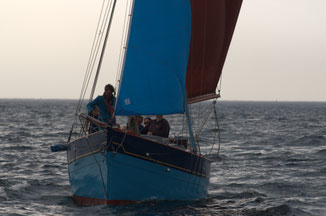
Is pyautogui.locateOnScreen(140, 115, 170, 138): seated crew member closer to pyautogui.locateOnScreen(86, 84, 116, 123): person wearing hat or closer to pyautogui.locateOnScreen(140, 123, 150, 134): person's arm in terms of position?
pyautogui.locateOnScreen(140, 123, 150, 134): person's arm

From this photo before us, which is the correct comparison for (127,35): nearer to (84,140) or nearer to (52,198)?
(84,140)

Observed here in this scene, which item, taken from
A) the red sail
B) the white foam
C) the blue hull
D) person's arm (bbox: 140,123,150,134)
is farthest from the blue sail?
the white foam

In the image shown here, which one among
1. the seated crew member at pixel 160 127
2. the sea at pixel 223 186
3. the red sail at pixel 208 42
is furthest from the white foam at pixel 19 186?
the red sail at pixel 208 42

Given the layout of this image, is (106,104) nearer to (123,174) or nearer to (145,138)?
(145,138)

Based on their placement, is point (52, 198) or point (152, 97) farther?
point (52, 198)

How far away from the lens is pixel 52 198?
17016 millimetres

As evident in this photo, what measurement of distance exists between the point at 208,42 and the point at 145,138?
595cm

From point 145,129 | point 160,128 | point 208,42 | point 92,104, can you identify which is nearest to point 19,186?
point 145,129

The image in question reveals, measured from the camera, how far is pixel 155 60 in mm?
14102

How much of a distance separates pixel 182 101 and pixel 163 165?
1746mm

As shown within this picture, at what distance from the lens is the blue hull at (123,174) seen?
13633 millimetres

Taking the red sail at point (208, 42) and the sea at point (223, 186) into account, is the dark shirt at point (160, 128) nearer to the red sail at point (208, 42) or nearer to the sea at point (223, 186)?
the sea at point (223, 186)

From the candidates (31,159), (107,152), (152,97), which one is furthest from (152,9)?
(31,159)

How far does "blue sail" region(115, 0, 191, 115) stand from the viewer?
1373 cm
